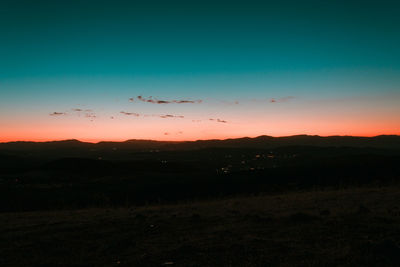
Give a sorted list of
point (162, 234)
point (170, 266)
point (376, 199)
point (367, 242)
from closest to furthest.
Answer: point (170, 266), point (367, 242), point (162, 234), point (376, 199)

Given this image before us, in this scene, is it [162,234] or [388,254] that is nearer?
[388,254]

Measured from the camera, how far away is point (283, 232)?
8141 millimetres

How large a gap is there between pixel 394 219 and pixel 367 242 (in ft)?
10.8

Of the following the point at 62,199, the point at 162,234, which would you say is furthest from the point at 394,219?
the point at 62,199

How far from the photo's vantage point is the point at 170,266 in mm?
5879

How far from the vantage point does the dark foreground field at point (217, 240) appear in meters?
6.05

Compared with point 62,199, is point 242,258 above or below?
above

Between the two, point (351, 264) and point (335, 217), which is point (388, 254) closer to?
point (351, 264)

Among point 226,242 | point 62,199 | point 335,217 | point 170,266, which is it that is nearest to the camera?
point 170,266

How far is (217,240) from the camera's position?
7664 millimetres

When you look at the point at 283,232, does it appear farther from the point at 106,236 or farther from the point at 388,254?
the point at 106,236

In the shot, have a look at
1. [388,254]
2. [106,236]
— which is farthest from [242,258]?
[106,236]

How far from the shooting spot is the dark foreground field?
6.05 m

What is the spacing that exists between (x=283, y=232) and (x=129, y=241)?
172 inches
